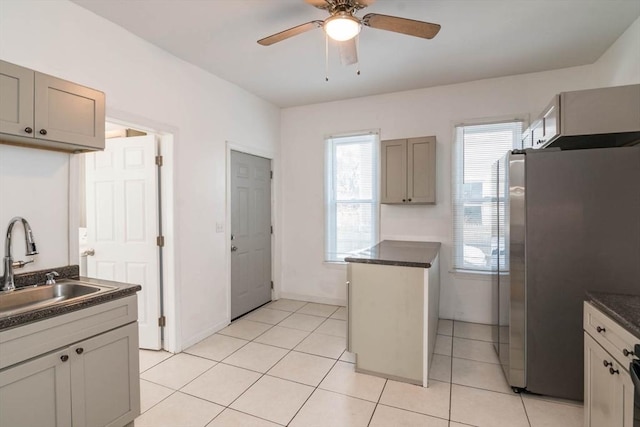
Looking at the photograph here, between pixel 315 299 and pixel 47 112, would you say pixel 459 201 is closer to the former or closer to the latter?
pixel 315 299

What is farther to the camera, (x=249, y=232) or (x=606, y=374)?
(x=249, y=232)

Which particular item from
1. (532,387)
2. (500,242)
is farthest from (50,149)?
(532,387)

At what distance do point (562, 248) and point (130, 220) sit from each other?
3.60 meters

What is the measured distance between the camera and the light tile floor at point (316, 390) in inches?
81.7

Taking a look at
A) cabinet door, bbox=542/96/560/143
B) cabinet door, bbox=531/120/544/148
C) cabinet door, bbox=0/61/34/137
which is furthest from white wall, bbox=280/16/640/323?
cabinet door, bbox=0/61/34/137

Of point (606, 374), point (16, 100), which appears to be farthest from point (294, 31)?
point (606, 374)

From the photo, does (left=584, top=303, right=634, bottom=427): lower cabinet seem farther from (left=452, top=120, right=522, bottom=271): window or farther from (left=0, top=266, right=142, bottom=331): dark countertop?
(left=0, top=266, right=142, bottom=331): dark countertop

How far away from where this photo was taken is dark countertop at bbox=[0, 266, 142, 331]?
4.67ft

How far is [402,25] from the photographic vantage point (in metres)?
1.94

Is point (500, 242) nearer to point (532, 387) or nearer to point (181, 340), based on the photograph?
point (532, 387)

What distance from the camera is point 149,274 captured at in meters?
3.02

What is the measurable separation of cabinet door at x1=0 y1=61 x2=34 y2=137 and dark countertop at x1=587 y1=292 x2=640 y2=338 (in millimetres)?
3050

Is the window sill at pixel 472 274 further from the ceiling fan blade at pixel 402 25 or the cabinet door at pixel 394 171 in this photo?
the ceiling fan blade at pixel 402 25

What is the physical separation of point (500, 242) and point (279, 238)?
2.96 m
